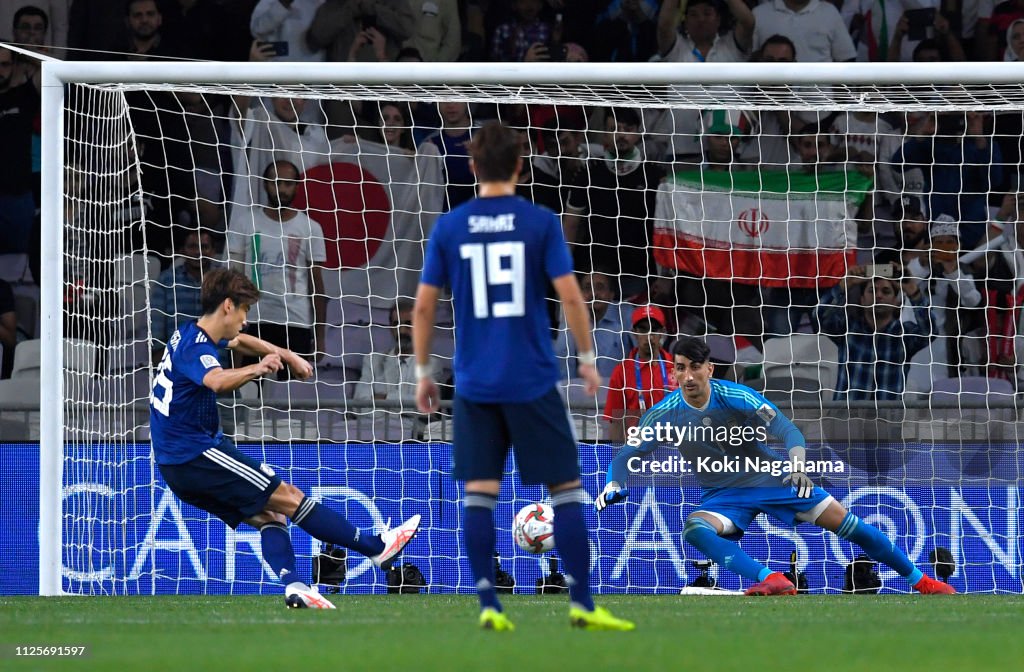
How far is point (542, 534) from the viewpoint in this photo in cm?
835

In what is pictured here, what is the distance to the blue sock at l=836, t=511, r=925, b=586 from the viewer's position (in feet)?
28.7

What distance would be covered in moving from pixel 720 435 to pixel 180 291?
3970 millimetres

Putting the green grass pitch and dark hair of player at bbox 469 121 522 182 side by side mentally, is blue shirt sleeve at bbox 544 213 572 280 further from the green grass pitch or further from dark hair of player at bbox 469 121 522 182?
the green grass pitch

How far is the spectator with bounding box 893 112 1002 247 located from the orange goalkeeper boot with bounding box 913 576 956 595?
11.5 feet

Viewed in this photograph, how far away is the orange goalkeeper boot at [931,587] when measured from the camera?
8828 millimetres

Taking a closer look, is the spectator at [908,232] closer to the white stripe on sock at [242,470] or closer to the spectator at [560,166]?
the spectator at [560,166]

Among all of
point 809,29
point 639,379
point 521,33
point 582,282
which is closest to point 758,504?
point 639,379

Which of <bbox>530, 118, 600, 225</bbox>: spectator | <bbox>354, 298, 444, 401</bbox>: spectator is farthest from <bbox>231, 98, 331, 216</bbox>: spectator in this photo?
<bbox>530, 118, 600, 225</bbox>: spectator

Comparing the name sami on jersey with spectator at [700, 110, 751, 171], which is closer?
the name sami on jersey

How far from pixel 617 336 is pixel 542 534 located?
2.64 meters

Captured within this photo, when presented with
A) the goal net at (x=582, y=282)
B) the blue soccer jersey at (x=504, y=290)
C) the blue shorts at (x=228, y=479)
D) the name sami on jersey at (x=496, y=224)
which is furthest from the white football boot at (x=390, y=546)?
the name sami on jersey at (x=496, y=224)

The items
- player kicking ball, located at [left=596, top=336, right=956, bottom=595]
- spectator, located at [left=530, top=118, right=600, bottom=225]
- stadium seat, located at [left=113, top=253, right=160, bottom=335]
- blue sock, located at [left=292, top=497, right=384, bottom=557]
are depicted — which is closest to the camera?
blue sock, located at [left=292, top=497, right=384, bottom=557]

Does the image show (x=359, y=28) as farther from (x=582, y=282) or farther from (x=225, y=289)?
(x=225, y=289)

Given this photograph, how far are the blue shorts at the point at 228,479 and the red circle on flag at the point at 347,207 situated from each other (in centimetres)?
370
